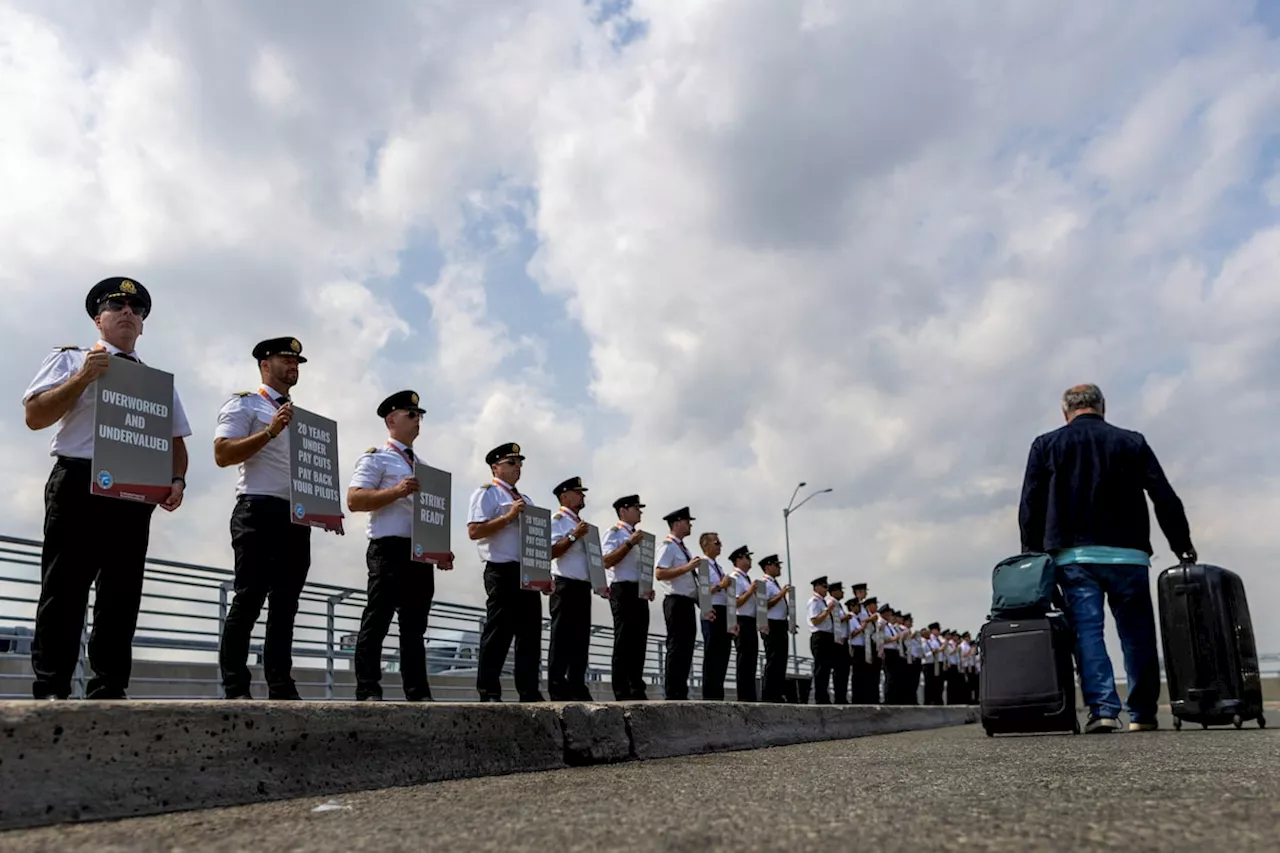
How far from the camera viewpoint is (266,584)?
534 centimetres

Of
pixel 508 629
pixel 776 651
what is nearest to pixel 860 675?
pixel 776 651

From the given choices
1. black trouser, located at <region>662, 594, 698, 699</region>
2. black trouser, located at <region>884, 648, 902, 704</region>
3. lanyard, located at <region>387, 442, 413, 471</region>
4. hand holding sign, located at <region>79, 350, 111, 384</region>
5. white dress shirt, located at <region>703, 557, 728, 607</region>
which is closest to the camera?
hand holding sign, located at <region>79, 350, 111, 384</region>

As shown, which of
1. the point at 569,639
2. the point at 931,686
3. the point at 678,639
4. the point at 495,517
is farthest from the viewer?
the point at 931,686

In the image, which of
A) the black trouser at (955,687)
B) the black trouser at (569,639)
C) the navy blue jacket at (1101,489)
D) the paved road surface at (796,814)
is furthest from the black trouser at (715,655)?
the black trouser at (955,687)

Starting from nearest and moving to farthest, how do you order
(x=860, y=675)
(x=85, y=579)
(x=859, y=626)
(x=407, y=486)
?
(x=85, y=579), (x=407, y=486), (x=859, y=626), (x=860, y=675)

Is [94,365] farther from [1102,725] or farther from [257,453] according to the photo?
[1102,725]

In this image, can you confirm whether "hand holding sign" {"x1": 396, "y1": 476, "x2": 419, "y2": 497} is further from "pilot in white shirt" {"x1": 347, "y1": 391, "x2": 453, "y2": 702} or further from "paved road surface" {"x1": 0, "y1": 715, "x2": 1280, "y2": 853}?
"paved road surface" {"x1": 0, "y1": 715, "x2": 1280, "y2": 853}

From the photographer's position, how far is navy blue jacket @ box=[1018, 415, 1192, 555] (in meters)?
6.86

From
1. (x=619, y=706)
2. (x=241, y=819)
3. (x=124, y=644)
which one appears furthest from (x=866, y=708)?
(x=241, y=819)

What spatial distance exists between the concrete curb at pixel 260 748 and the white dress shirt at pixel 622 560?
4.43 meters

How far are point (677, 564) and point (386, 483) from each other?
499 cm

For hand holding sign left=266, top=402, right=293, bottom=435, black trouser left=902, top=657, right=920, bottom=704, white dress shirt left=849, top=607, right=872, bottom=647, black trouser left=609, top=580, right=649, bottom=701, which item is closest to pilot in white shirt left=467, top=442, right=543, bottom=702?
black trouser left=609, top=580, right=649, bottom=701

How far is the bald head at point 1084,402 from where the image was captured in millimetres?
7238

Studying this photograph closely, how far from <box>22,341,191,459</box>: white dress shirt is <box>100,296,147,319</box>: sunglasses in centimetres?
28
